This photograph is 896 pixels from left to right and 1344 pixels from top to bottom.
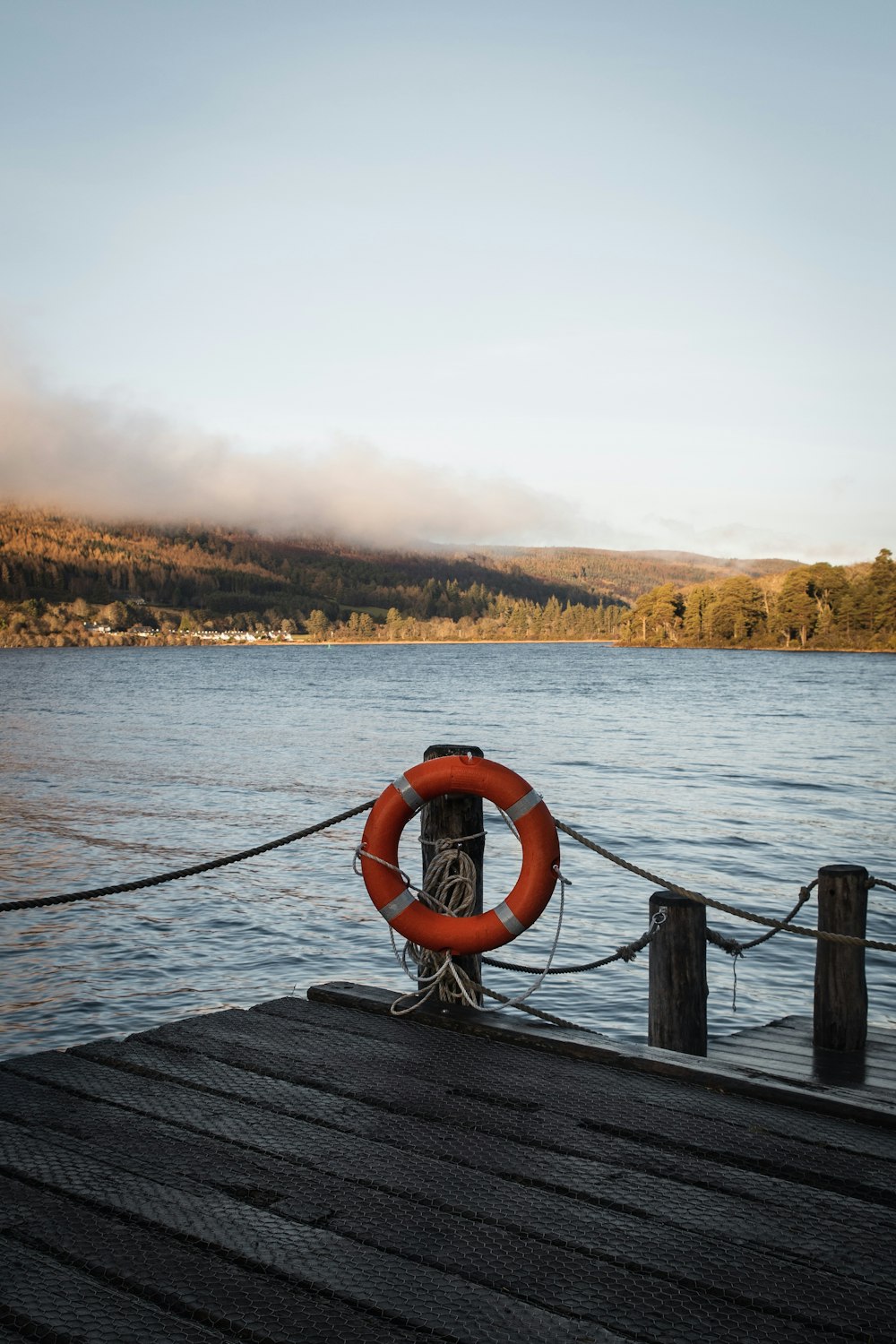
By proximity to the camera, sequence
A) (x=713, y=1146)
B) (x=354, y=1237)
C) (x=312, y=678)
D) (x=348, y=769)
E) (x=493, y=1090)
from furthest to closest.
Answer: (x=312, y=678), (x=348, y=769), (x=493, y=1090), (x=713, y=1146), (x=354, y=1237)

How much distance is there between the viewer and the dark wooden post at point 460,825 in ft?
15.3

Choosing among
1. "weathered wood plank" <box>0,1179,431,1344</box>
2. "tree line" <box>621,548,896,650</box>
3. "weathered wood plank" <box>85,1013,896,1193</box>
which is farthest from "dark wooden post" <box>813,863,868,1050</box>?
"tree line" <box>621,548,896,650</box>

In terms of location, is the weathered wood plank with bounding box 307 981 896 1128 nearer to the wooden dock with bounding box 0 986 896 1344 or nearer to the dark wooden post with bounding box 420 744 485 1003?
the wooden dock with bounding box 0 986 896 1344

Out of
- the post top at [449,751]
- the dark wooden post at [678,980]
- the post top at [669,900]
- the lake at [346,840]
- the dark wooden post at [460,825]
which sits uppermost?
the post top at [449,751]

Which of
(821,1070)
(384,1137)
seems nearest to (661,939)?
(821,1070)

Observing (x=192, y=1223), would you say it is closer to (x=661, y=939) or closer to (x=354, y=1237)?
(x=354, y=1237)

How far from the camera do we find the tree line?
124m

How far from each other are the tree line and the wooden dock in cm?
12478

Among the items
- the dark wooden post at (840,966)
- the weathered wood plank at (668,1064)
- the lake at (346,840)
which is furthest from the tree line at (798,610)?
the weathered wood plank at (668,1064)

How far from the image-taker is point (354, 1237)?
8.75ft

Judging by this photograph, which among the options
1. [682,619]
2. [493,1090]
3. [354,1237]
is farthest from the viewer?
[682,619]

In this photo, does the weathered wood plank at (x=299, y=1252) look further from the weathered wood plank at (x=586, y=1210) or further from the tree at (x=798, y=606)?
the tree at (x=798, y=606)

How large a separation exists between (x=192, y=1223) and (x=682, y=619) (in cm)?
15298

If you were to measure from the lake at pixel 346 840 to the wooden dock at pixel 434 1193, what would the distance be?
13.3 ft
